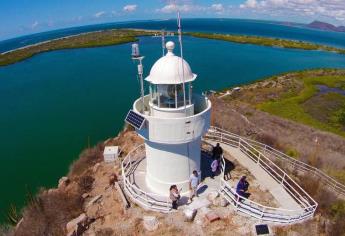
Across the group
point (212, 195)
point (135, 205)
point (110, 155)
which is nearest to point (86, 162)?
point (110, 155)

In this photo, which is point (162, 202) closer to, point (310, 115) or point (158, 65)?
point (158, 65)

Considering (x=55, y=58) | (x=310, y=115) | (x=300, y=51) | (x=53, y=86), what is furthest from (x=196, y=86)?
(x=300, y=51)

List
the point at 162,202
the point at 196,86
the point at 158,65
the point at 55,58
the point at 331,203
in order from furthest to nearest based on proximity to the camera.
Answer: the point at 55,58
the point at 196,86
the point at 331,203
the point at 162,202
the point at 158,65

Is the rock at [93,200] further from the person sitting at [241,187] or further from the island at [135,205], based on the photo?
the person sitting at [241,187]

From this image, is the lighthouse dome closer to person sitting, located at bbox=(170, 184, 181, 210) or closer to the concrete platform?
person sitting, located at bbox=(170, 184, 181, 210)

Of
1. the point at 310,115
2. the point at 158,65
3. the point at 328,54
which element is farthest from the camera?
the point at 328,54

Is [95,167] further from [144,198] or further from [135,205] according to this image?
[144,198]
